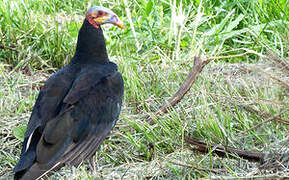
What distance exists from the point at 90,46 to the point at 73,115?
714 millimetres

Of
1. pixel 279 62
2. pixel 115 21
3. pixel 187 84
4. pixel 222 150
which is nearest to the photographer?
pixel 279 62

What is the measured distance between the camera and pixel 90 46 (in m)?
3.93

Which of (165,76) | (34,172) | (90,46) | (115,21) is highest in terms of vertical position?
(115,21)

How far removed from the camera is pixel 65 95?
3.49 m

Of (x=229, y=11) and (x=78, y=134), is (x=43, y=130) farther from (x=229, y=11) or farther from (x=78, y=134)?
(x=229, y=11)

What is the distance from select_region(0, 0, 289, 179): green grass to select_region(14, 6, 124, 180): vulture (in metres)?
0.16

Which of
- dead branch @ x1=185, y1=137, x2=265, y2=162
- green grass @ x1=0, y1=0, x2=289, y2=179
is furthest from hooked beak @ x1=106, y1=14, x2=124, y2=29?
dead branch @ x1=185, y1=137, x2=265, y2=162

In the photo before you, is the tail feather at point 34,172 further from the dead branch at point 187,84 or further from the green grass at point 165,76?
the dead branch at point 187,84

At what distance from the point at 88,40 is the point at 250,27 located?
166 centimetres

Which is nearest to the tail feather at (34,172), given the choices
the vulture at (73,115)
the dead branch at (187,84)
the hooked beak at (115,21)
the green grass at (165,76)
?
the vulture at (73,115)

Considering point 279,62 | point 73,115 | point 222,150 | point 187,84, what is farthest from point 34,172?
point 279,62

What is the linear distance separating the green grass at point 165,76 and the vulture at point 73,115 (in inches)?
6.2

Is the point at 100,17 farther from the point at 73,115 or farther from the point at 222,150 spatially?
the point at 222,150

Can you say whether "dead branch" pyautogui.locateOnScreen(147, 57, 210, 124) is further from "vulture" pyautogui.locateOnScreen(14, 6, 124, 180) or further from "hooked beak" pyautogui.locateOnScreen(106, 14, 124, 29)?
"hooked beak" pyautogui.locateOnScreen(106, 14, 124, 29)
